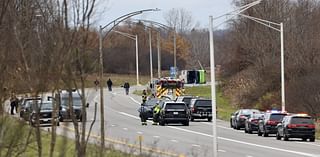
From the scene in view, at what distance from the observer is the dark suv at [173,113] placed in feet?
177

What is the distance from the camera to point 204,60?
559ft

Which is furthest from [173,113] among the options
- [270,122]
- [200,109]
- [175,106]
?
[270,122]

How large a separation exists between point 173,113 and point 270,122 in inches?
385

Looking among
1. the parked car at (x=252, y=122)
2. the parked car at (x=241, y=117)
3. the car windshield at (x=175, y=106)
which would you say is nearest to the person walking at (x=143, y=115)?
the car windshield at (x=175, y=106)

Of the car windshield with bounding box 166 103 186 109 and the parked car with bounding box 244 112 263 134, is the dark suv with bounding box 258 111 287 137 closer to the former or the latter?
the parked car with bounding box 244 112 263 134

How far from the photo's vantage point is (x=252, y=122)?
50656mm

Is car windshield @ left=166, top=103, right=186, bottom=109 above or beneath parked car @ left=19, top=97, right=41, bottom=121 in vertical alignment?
beneath

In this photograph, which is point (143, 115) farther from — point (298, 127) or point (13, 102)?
point (13, 102)

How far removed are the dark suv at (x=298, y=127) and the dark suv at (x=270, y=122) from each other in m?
2.51

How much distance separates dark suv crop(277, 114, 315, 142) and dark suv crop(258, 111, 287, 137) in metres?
2.51

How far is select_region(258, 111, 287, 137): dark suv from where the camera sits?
4681 cm

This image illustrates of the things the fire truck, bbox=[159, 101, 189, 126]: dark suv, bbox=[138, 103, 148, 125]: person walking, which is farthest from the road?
the fire truck

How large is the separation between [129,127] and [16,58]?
134 feet

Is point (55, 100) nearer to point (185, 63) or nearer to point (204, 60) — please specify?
point (185, 63)
